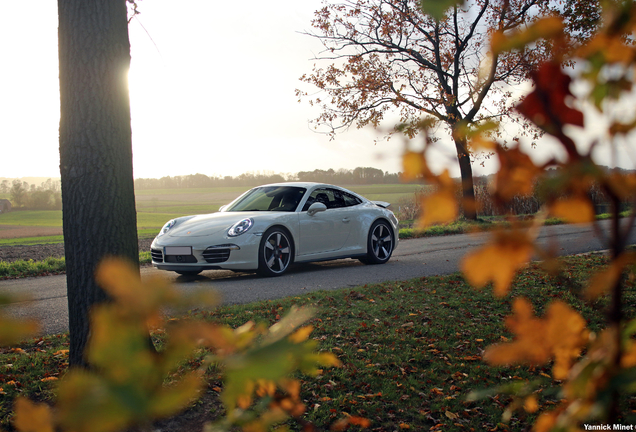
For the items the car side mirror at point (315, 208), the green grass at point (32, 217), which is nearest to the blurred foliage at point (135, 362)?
the car side mirror at point (315, 208)

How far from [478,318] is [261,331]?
4788mm

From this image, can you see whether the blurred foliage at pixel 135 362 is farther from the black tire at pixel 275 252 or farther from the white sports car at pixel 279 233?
the black tire at pixel 275 252

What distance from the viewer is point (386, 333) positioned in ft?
14.7

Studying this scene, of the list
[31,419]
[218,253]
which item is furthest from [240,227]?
[31,419]

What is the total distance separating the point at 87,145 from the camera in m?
3.25

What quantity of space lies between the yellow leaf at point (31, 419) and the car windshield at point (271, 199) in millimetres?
7979

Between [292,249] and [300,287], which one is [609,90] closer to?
[300,287]

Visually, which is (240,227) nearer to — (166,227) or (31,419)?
(166,227)

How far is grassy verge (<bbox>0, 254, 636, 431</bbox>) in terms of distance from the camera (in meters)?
3.07

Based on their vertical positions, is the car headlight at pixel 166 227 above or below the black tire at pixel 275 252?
above

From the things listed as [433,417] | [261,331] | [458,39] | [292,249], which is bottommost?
[433,417]

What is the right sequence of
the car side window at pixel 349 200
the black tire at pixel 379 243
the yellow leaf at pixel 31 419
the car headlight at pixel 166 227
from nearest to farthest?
the yellow leaf at pixel 31 419, the car headlight at pixel 166 227, the car side window at pixel 349 200, the black tire at pixel 379 243

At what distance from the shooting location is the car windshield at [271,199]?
8.67 meters

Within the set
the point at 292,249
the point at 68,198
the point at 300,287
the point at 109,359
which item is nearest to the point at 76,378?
the point at 109,359
